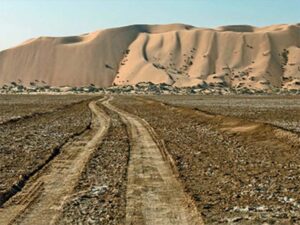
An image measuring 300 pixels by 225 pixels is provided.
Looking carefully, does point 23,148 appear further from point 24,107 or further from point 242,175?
point 24,107

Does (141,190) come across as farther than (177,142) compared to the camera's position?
No

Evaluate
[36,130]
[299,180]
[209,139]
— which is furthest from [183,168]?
[36,130]

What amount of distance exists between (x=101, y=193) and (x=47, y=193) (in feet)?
4.57

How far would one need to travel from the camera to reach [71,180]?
15.1 metres

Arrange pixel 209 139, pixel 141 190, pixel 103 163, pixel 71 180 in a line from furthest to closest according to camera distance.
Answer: pixel 209 139 → pixel 103 163 → pixel 71 180 → pixel 141 190

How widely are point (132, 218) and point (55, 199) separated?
8.88ft

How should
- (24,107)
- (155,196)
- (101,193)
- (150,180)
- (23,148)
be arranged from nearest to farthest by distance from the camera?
1. (155,196)
2. (101,193)
3. (150,180)
4. (23,148)
5. (24,107)

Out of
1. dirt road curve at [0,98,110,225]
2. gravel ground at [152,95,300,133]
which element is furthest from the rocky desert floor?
gravel ground at [152,95,300,133]

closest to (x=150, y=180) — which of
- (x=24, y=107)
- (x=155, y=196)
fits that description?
(x=155, y=196)

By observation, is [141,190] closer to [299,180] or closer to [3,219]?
[3,219]

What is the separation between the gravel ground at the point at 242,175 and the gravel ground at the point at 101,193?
1.88 metres

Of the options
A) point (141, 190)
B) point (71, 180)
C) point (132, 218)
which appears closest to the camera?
point (132, 218)

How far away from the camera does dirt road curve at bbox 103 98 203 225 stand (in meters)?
10.7

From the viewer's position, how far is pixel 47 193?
13.2 m
